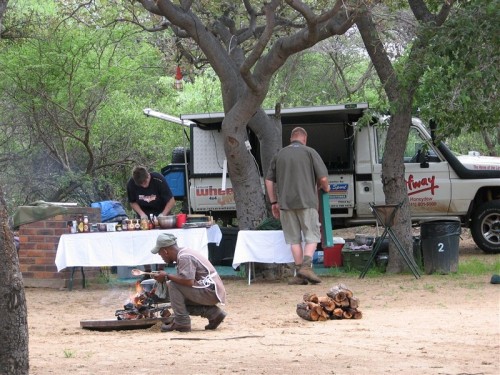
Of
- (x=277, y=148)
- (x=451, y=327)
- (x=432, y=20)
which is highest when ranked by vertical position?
(x=432, y=20)

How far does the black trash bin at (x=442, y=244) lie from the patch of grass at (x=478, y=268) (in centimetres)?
28

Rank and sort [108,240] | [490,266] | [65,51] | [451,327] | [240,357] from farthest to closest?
[65,51] < [490,266] < [108,240] < [451,327] < [240,357]

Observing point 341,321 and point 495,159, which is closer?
point 341,321

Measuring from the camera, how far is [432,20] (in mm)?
14258

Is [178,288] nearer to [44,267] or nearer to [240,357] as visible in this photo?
[240,357]

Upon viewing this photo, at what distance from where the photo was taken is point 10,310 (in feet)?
21.4

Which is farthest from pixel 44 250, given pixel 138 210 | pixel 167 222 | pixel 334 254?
pixel 334 254

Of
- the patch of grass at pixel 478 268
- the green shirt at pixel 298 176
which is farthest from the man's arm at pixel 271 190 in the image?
the patch of grass at pixel 478 268

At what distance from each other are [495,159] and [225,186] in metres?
4.63

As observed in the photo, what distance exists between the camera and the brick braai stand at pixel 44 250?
1435cm

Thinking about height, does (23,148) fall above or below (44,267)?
above

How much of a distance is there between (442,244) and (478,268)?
2.73ft

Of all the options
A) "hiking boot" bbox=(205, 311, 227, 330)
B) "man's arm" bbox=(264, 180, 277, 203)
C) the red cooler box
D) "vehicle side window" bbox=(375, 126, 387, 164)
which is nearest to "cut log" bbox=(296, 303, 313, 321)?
"hiking boot" bbox=(205, 311, 227, 330)

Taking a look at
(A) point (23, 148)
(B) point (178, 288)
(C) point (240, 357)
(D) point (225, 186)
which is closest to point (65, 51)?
(A) point (23, 148)
